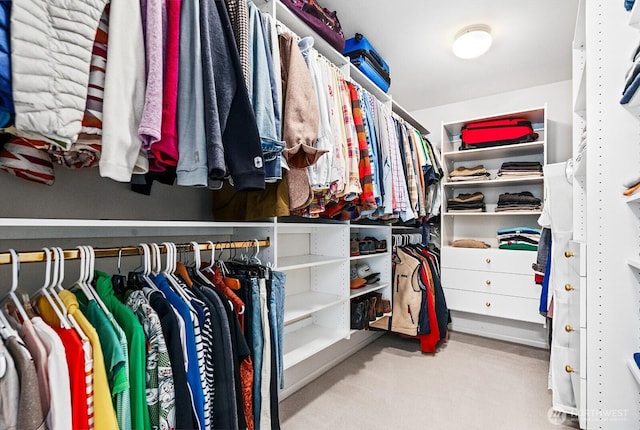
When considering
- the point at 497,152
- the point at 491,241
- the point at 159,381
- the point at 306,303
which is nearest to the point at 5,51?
the point at 159,381

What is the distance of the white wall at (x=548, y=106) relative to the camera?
2992 millimetres

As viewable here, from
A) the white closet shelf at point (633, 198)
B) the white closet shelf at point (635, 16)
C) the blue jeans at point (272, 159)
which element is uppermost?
the white closet shelf at point (635, 16)

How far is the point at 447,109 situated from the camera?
3.54 meters

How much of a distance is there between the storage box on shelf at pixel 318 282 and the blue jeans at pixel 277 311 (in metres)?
0.50

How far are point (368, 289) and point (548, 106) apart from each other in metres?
2.45

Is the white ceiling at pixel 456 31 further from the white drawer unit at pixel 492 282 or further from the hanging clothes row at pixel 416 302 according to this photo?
the white drawer unit at pixel 492 282

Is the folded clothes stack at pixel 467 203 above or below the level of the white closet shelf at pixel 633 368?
above

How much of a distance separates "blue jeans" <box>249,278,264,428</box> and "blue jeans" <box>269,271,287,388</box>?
0.08m

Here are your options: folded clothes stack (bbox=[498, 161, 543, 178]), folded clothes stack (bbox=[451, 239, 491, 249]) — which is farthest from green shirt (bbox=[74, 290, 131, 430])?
folded clothes stack (bbox=[498, 161, 543, 178])

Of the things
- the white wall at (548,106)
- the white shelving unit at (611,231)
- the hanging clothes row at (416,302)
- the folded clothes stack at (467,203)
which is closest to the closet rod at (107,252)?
the white shelving unit at (611,231)

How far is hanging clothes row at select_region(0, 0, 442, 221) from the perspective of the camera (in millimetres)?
646

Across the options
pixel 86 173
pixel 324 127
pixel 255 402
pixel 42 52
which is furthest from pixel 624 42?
pixel 86 173

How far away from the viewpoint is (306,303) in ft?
6.31

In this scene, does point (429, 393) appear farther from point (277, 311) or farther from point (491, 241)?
point (491, 241)
